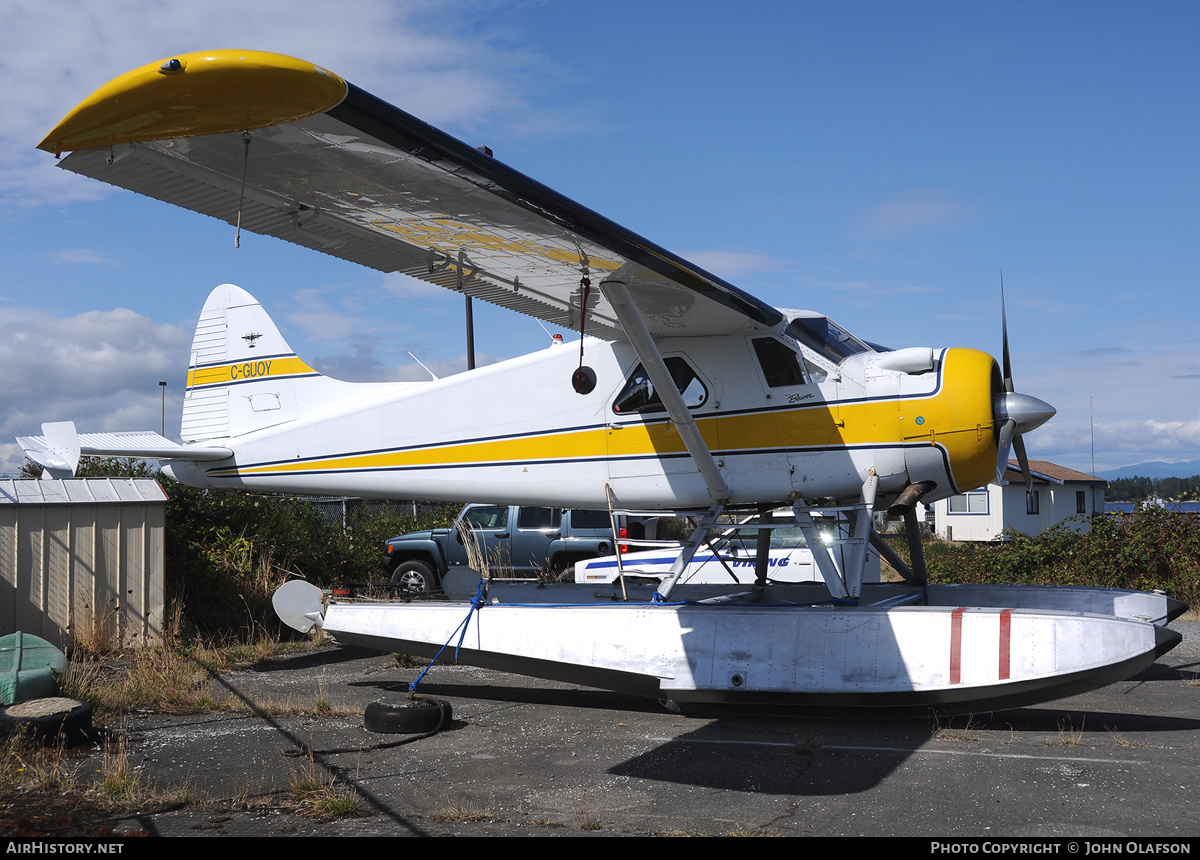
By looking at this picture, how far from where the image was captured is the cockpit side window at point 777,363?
7.30m

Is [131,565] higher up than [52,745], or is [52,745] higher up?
[131,565]

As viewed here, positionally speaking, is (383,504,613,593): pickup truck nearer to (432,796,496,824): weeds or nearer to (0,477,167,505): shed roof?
(0,477,167,505): shed roof

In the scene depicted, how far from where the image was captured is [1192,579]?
38.5ft

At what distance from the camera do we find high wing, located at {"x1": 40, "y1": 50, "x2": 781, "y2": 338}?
349cm

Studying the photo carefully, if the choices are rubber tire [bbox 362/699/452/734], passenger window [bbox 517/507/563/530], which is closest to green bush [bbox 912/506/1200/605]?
passenger window [bbox 517/507/563/530]

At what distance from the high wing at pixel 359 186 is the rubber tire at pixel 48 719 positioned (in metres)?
3.49

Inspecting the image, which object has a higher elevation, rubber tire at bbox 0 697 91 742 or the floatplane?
the floatplane

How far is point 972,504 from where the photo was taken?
3503 centimetres

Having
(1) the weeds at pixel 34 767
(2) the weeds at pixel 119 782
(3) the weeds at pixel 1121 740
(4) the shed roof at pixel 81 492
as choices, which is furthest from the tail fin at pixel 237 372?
(3) the weeds at pixel 1121 740

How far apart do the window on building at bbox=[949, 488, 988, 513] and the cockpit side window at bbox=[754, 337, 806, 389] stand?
3014 centimetres

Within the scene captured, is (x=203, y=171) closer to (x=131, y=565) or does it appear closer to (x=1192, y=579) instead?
(x=131, y=565)

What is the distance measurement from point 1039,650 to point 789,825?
8.64 ft

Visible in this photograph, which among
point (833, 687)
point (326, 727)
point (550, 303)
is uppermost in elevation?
point (550, 303)

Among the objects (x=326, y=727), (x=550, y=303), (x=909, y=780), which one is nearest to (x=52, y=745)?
(x=326, y=727)
